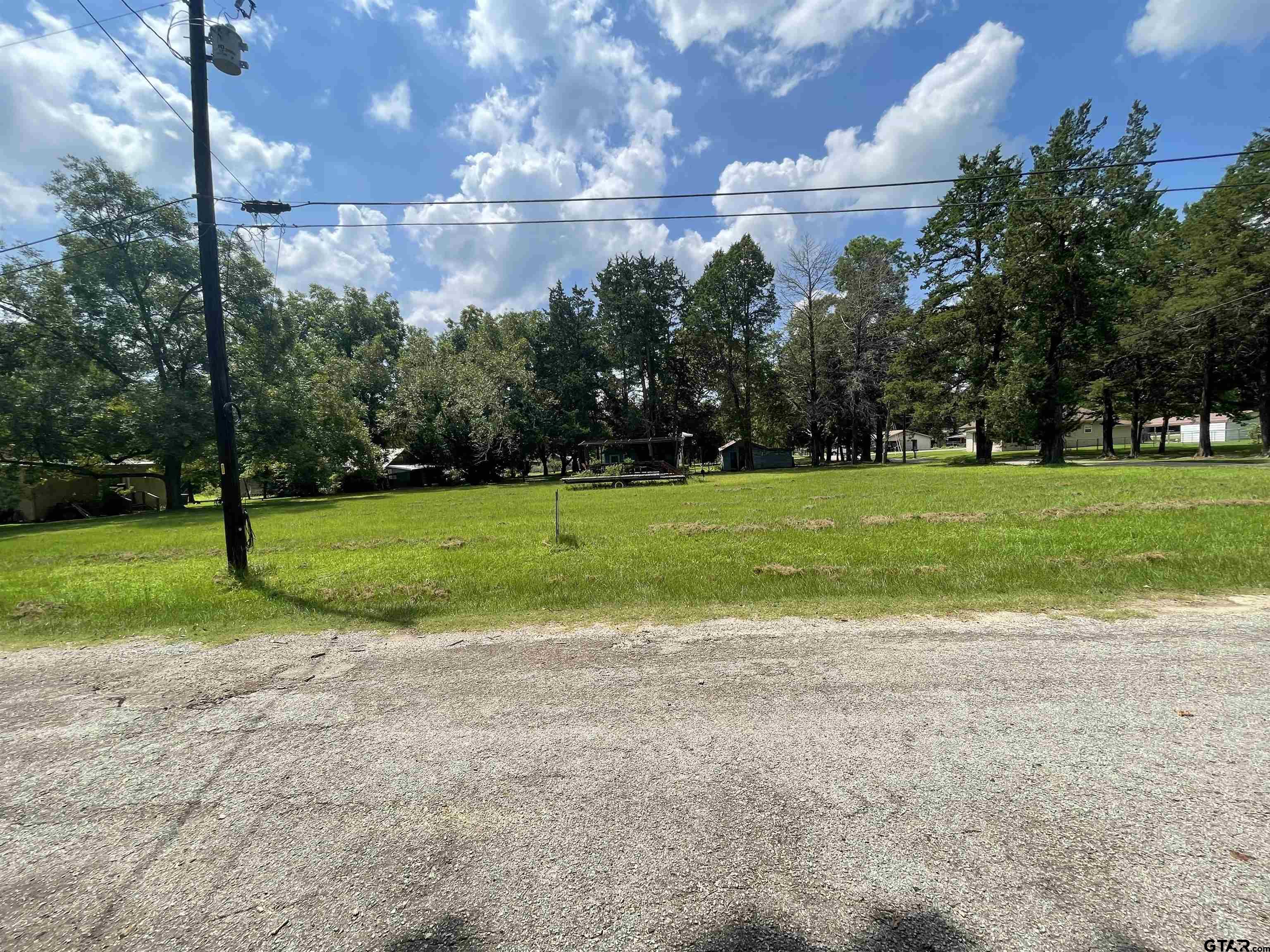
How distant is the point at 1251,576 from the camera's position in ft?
19.9

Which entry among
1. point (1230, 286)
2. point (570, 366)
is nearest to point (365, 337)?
point (570, 366)

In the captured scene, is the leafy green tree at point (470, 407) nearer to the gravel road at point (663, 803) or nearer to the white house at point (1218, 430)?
the gravel road at point (663, 803)

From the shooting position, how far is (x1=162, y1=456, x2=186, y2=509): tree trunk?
27.8 metres

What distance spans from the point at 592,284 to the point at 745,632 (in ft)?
171

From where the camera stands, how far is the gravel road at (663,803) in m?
1.87

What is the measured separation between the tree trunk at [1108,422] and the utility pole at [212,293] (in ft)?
157

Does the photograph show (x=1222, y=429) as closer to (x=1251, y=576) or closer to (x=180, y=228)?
(x=1251, y=576)

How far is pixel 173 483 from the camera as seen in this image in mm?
28203

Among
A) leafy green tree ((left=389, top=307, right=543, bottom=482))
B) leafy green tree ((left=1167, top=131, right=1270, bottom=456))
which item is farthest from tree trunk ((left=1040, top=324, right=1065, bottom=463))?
leafy green tree ((left=389, top=307, right=543, bottom=482))

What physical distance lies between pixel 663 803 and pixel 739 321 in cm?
4858

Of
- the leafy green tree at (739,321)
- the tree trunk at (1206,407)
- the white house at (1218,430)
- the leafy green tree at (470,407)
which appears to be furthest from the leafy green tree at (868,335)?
the white house at (1218,430)

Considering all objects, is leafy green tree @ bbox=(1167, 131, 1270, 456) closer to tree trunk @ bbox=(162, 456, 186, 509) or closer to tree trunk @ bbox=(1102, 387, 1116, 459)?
tree trunk @ bbox=(1102, 387, 1116, 459)

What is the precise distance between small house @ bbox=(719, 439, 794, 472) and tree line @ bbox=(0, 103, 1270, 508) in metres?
1.22

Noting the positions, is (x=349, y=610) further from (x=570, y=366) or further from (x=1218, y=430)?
(x=1218, y=430)
